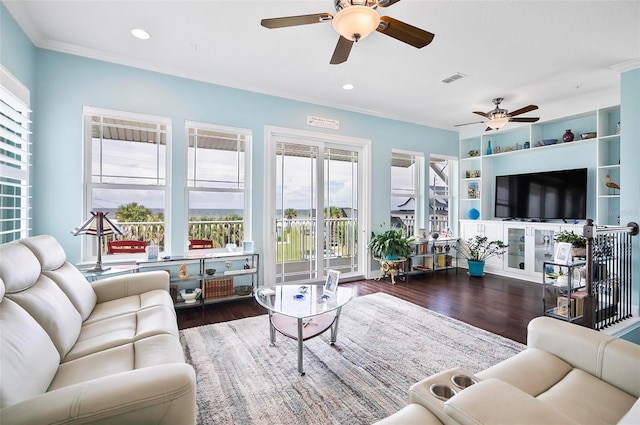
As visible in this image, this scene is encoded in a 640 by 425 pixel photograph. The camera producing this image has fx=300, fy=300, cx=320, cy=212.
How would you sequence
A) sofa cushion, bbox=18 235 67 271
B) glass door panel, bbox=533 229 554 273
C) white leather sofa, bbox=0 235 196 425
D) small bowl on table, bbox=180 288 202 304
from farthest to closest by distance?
1. glass door panel, bbox=533 229 554 273
2. small bowl on table, bbox=180 288 202 304
3. sofa cushion, bbox=18 235 67 271
4. white leather sofa, bbox=0 235 196 425

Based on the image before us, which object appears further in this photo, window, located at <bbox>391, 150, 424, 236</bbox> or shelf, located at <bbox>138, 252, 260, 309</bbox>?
window, located at <bbox>391, 150, 424, 236</bbox>

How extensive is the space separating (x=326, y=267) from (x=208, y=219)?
2.03 meters

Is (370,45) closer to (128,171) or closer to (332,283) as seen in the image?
(332,283)

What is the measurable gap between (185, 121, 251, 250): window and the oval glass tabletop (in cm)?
153

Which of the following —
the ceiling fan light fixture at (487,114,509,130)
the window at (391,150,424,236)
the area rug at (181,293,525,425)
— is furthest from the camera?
the window at (391,150,424,236)

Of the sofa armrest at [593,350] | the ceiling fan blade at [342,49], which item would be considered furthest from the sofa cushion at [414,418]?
the ceiling fan blade at [342,49]

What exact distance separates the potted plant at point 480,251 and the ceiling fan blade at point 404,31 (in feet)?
14.1

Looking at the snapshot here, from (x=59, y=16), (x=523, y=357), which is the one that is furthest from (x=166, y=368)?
(x=59, y=16)

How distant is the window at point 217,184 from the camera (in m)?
3.88

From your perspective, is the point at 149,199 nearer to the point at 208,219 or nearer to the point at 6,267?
the point at 208,219

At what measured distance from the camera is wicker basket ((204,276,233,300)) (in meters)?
3.69

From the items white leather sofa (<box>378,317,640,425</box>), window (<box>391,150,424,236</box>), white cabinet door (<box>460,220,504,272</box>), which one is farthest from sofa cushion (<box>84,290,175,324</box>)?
white cabinet door (<box>460,220,504,272</box>)

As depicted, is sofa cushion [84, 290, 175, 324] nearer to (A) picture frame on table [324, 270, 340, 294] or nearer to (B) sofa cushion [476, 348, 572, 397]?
(A) picture frame on table [324, 270, 340, 294]

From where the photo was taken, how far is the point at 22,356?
1.25m
